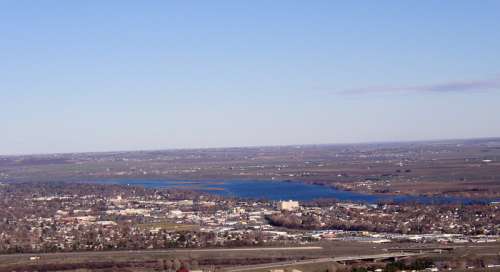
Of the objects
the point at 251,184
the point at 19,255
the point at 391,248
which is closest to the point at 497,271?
the point at 391,248

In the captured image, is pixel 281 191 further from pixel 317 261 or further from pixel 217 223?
pixel 317 261

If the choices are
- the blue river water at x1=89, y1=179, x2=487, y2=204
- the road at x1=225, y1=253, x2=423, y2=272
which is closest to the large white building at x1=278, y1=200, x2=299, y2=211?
the blue river water at x1=89, y1=179, x2=487, y2=204

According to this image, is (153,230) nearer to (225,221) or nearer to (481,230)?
(225,221)

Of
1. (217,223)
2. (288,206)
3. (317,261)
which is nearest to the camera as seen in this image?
(317,261)

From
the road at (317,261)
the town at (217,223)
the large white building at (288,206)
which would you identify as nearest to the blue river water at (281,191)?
the town at (217,223)

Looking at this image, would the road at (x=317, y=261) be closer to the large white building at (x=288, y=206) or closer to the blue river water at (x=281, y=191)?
the large white building at (x=288, y=206)

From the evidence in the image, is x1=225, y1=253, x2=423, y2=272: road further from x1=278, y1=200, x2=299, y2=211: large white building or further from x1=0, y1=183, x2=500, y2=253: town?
x1=278, y1=200, x2=299, y2=211: large white building

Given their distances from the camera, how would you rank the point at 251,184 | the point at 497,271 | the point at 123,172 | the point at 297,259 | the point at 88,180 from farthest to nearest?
the point at 123,172
the point at 88,180
the point at 251,184
the point at 297,259
the point at 497,271

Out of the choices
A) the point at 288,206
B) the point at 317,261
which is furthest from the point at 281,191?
the point at 317,261
